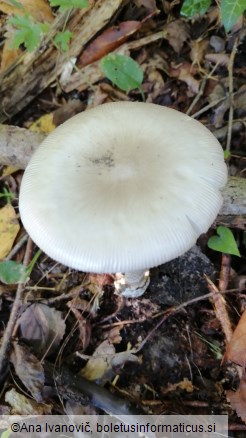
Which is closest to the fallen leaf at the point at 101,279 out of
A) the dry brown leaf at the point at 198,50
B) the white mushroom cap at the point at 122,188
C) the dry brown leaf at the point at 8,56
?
the white mushroom cap at the point at 122,188

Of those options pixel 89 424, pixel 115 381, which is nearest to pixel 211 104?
pixel 115 381

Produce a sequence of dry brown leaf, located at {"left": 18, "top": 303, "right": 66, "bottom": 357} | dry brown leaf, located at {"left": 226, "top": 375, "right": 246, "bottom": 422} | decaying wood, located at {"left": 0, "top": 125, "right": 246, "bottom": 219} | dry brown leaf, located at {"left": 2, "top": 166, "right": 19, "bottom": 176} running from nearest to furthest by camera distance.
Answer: dry brown leaf, located at {"left": 226, "top": 375, "right": 246, "bottom": 422}, decaying wood, located at {"left": 0, "top": 125, "right": 246, "bottom": 219}, dry brown leaf, located at {"left": 18, "top": 303, "right": 66, "bottom": 357}, dry brown leaf, located at {"left": 2, "top": 166, "right": 19, "bottom": 176}

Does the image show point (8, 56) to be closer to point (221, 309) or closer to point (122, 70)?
point (122, 70)

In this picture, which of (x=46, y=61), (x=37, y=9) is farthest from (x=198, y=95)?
(x=37, y=9)

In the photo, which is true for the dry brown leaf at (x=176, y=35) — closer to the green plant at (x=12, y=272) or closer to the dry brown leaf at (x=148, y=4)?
the dry brown leaf at (x=148, y=4)

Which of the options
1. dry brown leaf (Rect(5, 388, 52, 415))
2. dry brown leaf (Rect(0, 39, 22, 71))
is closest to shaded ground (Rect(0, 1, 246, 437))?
dry brown leaf (Rect(5, 388, 52, 415))

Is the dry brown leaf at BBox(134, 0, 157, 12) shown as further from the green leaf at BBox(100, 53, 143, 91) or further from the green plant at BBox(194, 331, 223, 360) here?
the green plant at BBox(194, 331, 223, 360)
